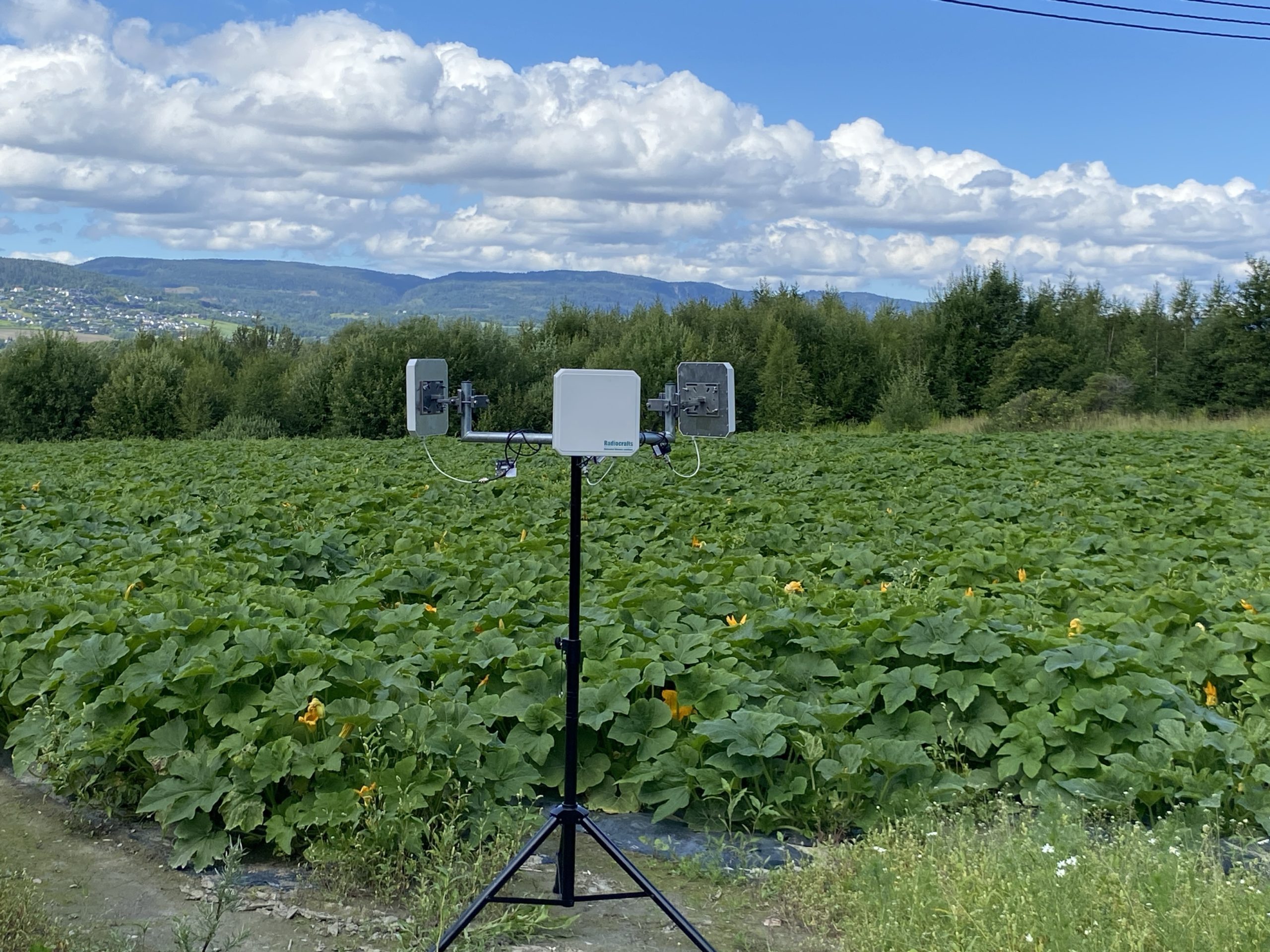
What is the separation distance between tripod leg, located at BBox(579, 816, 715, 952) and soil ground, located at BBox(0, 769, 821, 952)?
12 cm

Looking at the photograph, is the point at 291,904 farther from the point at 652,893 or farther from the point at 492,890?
the point at 652,893

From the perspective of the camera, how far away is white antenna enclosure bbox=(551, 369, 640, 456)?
3230 mm

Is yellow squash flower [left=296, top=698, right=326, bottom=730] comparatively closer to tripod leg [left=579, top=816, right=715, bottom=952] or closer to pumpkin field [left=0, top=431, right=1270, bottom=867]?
→ pumpkin field [left=0, top=431, right=1270, bottom=867]

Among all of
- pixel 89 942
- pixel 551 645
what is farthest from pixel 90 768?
pixel 551 645

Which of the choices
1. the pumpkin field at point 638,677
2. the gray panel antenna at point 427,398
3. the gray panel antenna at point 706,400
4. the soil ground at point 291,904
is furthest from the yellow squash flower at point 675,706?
the gray panel antenna at point 427,398

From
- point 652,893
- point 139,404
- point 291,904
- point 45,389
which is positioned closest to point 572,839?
point 652,893

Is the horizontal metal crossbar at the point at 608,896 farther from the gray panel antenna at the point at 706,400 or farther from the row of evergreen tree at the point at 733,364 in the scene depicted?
the row of evergreen tree at the point at 733,364

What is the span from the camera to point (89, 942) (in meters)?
3.26

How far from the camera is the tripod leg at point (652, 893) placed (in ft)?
10.6

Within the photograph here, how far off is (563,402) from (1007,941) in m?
1.97

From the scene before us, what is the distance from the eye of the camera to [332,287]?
158 metres

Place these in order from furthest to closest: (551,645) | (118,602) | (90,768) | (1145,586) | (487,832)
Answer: (1145,586), (118,602), (551,645), (90,768), (487,832)

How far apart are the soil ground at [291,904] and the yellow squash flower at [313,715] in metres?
0.52

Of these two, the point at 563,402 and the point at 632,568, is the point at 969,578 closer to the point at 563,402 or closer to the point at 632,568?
the point at 632,568
